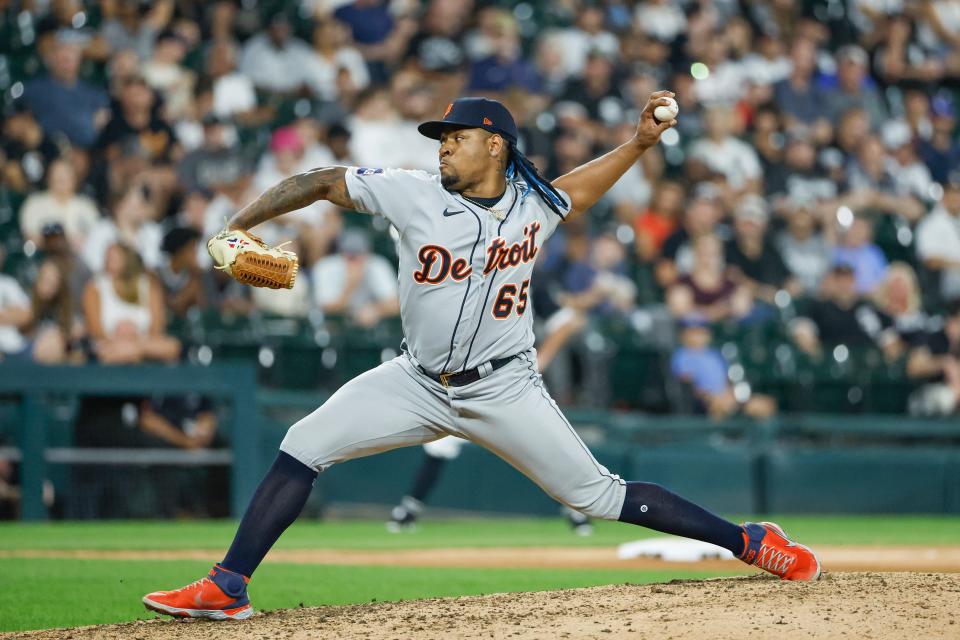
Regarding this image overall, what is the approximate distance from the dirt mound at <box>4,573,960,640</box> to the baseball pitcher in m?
0.23

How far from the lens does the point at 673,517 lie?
→ 15.3 feet

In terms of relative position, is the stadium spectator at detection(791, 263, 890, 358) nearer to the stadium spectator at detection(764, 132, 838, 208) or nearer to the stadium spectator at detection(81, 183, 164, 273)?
the stadium spectator at detection(764, 132, 838, 208)

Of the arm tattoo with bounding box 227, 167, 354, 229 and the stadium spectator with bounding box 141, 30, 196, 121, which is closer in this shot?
the arm tattoo with bounding box 227, 167, 354, 229

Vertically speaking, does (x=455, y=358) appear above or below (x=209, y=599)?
above

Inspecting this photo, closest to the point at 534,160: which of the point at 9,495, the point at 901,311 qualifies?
the point at 901,311

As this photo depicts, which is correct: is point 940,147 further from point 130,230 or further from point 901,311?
point 130,230

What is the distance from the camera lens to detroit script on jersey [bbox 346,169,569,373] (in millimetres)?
4422

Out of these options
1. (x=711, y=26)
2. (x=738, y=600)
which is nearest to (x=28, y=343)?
(x=738, y=600)

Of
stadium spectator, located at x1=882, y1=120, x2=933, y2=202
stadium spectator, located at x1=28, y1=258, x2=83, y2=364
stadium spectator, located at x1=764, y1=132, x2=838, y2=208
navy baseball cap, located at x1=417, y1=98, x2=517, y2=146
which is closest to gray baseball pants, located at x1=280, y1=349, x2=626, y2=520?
navy baseball cap, located at x1=417, y1=98, x2=517, y2=146

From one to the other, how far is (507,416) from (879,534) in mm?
5504

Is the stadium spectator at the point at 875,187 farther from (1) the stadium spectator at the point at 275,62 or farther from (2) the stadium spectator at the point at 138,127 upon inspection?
(2) the stadium spectator at the point at 138,127

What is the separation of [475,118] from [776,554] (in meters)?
1.81

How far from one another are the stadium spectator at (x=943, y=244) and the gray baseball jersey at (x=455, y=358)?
947 cm

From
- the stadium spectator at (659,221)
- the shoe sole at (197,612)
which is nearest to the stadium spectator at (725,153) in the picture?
the stadium spectator at (659,221)
